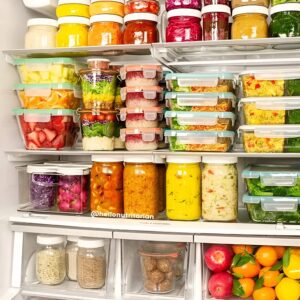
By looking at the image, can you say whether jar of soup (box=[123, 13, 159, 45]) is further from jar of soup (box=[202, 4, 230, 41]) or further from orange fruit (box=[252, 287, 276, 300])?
orange fruit (box=[252, 287, 276, 300])

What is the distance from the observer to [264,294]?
1631mm

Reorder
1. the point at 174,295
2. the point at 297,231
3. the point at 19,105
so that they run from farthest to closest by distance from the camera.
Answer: the point at 19,105 < the point at 174,295 < the point at 297,231

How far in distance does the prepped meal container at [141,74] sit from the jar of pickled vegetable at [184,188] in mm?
288

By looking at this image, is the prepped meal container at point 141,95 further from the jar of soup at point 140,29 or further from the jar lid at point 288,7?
the jar lid at point 288,7

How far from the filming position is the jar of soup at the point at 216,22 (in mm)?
1735

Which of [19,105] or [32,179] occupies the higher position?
[19,105]

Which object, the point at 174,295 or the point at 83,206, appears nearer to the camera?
the point at 174,295

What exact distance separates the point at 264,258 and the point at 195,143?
0.45m

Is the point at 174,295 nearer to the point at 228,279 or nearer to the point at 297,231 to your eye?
the point at 228,279

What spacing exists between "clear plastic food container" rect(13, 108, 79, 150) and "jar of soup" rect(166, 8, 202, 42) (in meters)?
0.49

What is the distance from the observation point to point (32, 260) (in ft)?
6.26

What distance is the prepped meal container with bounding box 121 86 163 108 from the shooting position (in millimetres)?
1796

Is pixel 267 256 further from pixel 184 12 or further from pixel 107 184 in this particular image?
pixel 184 12

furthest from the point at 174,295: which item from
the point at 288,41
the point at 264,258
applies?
the point at 288,41
